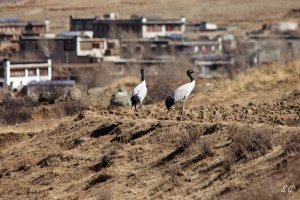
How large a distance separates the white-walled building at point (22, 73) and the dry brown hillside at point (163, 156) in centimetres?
4046

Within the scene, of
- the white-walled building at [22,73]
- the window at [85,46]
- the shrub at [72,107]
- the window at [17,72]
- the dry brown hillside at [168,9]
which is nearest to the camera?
the shrub at [72,107]

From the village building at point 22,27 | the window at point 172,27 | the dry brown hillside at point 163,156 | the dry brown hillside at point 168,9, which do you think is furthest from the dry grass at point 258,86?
the dry brown hillside at point 168,9

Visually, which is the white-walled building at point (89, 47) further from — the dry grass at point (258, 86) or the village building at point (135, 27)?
the dry grass at point (258, 86)

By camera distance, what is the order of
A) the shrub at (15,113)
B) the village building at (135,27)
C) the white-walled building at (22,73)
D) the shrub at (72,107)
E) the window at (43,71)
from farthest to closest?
the village building at (135,27), the window at (43,71), the white-walled building at (22,73), the shrub at (15,113), the shrub at (72,107)

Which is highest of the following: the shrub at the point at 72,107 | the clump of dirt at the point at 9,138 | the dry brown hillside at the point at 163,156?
the dry brown hillside at the point at 163,156

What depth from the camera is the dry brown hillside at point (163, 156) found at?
15570 millimetres

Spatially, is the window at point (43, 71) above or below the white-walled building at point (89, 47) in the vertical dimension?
below

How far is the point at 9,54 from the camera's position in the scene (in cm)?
8150

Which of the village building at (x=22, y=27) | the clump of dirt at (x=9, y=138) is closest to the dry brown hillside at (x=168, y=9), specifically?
the village building at (x=22, y=27)

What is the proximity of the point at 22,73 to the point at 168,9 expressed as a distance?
2261 inches

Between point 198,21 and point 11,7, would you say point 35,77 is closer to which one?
point 198,21

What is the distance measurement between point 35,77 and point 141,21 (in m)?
26.1

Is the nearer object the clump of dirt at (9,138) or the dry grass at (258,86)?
the clump of dirt at (9,138)

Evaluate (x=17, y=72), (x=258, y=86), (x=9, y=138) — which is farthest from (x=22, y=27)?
(x=9, y=138)
